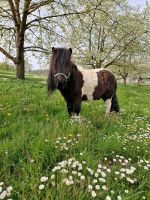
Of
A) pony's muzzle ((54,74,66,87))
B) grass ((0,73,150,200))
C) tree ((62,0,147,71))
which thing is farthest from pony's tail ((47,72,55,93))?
tree ((62,0,147,71))

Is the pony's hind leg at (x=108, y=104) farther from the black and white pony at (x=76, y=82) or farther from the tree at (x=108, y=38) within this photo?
the tree at (x=108, y=38)

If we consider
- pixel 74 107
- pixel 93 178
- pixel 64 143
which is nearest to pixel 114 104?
pixel 74 107

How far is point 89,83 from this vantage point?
8.34 m

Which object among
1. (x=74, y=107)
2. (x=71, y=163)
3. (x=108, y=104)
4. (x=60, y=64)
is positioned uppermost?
(x=60, y=64)

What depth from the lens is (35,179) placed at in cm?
383

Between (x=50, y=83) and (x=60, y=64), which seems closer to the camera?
(x=60, y=64)

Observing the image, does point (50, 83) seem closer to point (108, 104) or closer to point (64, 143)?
point (64, 143)

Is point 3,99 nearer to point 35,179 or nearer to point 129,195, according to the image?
point 35,179

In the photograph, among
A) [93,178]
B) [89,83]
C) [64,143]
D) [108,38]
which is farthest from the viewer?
[108,38]

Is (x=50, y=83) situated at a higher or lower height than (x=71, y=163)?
higher

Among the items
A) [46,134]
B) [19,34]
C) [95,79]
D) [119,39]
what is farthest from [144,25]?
[46,134]

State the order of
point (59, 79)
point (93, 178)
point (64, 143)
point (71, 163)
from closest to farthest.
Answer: point (93, 178)
point (71, 163)
point (64, 143)
point (59, 79)

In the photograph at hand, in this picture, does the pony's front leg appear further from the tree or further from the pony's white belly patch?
the tree

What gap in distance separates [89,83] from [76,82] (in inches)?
Answer: 32.8
